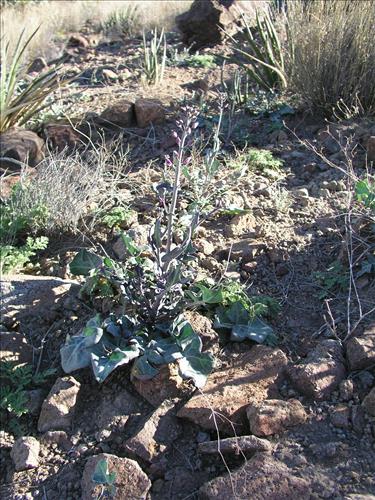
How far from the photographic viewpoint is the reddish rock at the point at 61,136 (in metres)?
4.71

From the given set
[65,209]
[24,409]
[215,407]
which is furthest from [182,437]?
[65,209]

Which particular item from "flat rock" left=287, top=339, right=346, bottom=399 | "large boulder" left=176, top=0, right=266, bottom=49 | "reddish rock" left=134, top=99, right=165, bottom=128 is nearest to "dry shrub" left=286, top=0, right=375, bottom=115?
"reddish rock" left=134, top=99, right=165, bottom=128

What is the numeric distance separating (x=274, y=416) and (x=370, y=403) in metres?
0.36

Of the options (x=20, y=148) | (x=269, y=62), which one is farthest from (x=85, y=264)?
(x=269, y=62)

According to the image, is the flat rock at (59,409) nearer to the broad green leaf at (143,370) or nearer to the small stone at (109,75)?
the broad green leaf at (143,370)

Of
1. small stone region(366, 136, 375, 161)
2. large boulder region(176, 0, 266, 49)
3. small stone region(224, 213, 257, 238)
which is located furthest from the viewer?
large boulder region(176, 0, 266, 49)

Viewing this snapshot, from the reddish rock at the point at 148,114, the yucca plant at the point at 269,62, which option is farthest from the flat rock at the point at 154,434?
the yucca plant at the point at 269,62

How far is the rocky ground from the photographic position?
7.13ft

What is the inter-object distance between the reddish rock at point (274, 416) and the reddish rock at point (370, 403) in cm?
22

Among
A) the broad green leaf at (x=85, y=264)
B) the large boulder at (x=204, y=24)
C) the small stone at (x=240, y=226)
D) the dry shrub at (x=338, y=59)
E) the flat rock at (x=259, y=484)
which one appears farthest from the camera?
the large boulder at (x=204, y=24)

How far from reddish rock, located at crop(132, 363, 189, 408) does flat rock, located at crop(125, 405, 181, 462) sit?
7 cm

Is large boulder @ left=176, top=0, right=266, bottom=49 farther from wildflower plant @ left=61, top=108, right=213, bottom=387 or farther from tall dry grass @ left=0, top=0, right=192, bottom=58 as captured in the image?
wildflower plant @ left=61, top=108, right=213, bottom=387

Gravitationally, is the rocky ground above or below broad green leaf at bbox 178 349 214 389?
below

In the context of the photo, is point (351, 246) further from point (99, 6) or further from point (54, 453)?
point (99, 6)
